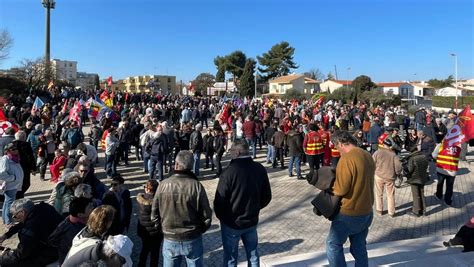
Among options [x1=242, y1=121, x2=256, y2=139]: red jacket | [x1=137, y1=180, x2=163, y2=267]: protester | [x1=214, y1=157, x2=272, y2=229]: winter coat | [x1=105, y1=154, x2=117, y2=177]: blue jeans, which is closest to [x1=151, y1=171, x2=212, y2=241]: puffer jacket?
[x1=214, y1=157, x2=272, y2=229]: winter coat

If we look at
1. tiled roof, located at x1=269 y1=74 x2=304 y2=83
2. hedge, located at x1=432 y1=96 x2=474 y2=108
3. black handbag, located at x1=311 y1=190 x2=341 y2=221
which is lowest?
black handbag, located at x1=311 y1=190 x2=341 y2=221

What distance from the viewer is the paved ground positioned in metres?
6.38

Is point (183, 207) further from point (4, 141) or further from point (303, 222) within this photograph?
point (4, 141)

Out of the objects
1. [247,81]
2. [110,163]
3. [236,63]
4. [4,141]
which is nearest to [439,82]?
[236,63]

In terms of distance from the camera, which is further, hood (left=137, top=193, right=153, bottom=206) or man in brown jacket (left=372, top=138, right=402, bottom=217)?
man in brown jacket (left=372, top=138, right=402, bottom=217)

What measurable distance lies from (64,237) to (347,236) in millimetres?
3013

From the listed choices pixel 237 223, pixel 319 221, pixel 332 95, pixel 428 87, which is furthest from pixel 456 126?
pixel 428 87

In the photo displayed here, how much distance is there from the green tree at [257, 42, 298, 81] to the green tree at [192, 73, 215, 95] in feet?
37.8

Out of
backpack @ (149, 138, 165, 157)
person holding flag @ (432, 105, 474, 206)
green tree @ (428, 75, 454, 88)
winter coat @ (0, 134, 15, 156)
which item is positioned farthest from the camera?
green tree @ (428, 75, 454, 88)

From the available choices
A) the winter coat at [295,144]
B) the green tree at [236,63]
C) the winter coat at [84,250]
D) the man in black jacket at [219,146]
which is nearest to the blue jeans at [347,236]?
the winter coat at [84,250]

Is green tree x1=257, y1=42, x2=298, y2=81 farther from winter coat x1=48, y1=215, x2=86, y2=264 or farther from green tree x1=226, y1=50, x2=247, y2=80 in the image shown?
winter coat x1=48, y1=215, x2=86, y2=264

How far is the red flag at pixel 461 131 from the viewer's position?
8.47 m

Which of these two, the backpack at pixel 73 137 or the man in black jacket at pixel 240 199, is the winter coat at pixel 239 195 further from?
the backpack at pixel 73 137

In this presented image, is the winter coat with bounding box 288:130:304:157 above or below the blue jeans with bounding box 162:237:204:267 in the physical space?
above
